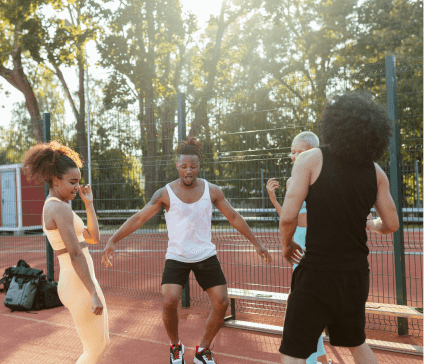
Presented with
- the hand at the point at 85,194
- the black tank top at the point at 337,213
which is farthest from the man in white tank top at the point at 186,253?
the black tank top at the point at 337,213

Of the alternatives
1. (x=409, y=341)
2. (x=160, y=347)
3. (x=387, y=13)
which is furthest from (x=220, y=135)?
(x=387, y=13)

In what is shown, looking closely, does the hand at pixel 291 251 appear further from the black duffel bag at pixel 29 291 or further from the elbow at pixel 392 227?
the black duffel bag at pixel 29 291

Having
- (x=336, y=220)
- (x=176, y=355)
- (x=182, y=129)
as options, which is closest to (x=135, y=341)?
(x=176, y=355)

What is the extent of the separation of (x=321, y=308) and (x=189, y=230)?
6.35 ft

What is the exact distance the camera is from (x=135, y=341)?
190 inches

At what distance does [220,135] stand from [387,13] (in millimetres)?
19534

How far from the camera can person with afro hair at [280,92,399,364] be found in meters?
2.22

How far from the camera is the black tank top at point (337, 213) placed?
7.29 feet

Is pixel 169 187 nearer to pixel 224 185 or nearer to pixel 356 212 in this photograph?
pixel 224 185

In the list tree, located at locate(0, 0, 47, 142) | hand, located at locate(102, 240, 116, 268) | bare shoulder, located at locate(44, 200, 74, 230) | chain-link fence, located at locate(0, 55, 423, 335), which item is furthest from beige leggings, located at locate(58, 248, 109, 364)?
tree, located at locate(0, 0, 47, 142)

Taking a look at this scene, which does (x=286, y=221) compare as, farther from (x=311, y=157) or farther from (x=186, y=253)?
(x=186, y=253)

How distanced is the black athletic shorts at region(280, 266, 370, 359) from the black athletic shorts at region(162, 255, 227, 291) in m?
1.77

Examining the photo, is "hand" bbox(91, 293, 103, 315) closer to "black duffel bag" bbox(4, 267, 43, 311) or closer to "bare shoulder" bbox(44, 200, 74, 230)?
"bare shoulder" bbox(44, 200, 74, 230)

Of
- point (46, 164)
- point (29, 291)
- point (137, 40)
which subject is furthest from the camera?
point (137, 40)
